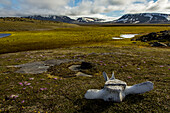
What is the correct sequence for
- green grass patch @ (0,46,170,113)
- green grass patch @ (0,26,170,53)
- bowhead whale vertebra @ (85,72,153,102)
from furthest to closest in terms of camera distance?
green grass patch @ (0,26,170,53)
green grass patch @ (0,46,170,113)
bowhead whale vertebra @ (85,72,153,102)

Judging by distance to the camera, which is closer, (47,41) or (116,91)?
(116,91)

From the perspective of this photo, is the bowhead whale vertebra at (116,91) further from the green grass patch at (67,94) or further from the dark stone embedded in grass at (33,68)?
the dark stone embedded in grass at (33,68)

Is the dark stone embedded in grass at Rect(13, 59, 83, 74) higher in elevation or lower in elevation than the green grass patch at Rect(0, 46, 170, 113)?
lower

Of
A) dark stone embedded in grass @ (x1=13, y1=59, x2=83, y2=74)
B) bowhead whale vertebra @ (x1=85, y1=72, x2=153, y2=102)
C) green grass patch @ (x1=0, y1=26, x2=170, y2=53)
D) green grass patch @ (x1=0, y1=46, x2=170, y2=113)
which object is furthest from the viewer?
green grass patch @ (x1=0, y1=26, x2=170, y2=53)

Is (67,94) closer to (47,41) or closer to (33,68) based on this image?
→ (33,68)

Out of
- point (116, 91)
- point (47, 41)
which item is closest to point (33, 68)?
point (116, 91)

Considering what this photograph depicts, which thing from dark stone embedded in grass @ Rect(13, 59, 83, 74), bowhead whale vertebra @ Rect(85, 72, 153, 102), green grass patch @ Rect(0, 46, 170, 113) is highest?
bowhead whale vertebra @ Rect(85, 72, 153, 102)

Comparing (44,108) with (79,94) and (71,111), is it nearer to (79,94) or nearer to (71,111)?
(71,111)

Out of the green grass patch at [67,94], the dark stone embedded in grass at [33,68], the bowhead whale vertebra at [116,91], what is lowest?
the dark stone embedded in grass at [33,68]

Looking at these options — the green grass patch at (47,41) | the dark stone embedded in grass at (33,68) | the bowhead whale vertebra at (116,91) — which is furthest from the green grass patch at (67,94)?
the green grass patch at (47,41)

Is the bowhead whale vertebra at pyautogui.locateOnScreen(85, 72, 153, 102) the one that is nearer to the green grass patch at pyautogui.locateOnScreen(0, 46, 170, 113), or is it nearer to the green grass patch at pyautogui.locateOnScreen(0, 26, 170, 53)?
the green grass patch at pyautogui.locateOnScreen(0, 46, 170, 113)

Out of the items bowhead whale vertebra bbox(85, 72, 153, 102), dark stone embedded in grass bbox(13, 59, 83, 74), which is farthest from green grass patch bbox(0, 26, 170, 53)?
bowhead whale vertebra bbox(85, 72, 153, 102)

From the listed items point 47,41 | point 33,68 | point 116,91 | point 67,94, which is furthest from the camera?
point 47,41

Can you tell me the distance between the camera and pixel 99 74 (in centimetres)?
1535
